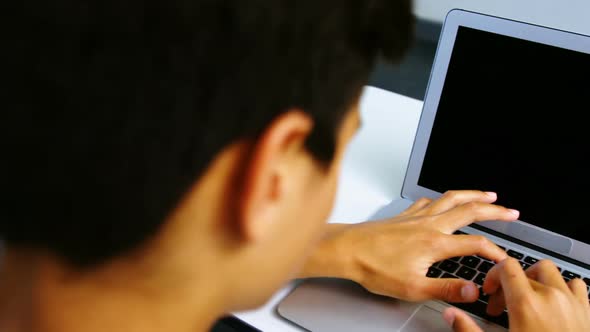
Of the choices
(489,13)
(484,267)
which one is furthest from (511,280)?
(489,13)

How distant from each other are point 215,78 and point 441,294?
450 mm

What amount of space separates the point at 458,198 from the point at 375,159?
0.23 metres

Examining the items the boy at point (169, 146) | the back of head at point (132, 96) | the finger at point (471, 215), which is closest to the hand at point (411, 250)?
the finger at point (471, 215)

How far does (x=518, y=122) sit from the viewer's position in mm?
760

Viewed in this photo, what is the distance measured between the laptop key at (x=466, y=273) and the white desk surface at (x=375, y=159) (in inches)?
Result: 6.8

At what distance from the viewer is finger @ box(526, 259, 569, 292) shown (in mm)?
622

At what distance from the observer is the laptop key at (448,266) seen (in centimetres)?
71

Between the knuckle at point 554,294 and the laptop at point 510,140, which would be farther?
the laptop at point 510,140

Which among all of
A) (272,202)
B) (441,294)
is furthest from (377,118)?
(272,202)

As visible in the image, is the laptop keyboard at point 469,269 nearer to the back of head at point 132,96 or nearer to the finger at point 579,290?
the finger at point 579,290

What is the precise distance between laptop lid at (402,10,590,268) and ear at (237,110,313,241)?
509mm

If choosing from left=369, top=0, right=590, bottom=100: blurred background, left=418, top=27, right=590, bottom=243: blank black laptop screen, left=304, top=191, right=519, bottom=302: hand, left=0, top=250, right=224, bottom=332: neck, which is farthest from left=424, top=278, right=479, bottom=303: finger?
left=369, top=0, right=590, bottom=100: blurred background

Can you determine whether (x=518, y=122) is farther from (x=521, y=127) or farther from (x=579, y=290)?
(x=579, y=290)

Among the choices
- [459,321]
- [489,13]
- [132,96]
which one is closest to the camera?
[132,96]
